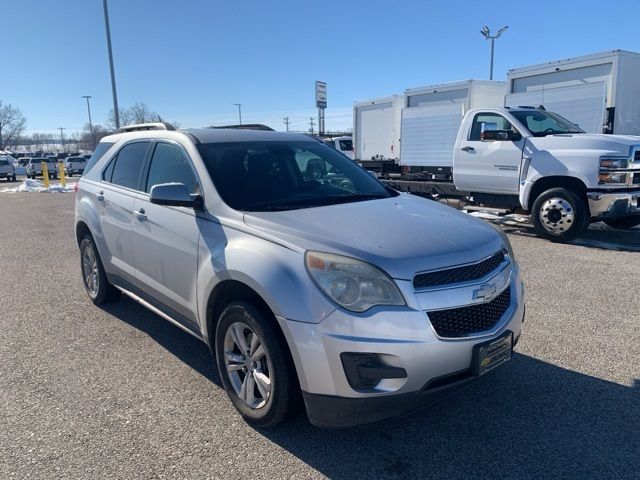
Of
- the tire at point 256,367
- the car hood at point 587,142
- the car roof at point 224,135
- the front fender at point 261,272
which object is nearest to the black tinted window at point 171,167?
the car roof at point 224,135

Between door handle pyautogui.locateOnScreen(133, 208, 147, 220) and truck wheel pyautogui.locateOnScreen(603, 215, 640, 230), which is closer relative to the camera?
door handle pyautogui.locateOnScreen(133, 208, 147, 220)

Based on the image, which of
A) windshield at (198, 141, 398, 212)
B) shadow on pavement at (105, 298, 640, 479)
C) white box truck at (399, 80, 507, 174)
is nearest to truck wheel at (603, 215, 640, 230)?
white box truck at (399, 80, 507, 174)

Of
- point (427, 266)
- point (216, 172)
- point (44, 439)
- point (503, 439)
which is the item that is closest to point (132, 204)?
point (216, 172)

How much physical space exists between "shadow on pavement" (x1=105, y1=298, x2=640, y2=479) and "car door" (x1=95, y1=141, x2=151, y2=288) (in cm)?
218

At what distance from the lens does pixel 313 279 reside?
261cm

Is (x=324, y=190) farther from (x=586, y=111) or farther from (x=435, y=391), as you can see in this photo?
(x=586, y=111)

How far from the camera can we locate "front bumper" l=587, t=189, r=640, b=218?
7.57 metres

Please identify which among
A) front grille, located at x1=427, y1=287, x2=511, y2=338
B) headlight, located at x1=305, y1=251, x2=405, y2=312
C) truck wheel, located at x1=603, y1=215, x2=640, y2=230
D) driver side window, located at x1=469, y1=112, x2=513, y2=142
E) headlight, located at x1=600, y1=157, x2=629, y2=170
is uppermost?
driver side window, located at x1=469, y1=112, x2=513, y2=142

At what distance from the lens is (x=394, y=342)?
2492 mm

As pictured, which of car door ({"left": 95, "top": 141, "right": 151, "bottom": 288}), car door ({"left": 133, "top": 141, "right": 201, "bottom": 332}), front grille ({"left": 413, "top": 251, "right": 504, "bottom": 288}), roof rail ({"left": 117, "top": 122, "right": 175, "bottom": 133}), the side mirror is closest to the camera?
front grille ({"left": 413, "top": 251, "right": 504, "bottom": 288})

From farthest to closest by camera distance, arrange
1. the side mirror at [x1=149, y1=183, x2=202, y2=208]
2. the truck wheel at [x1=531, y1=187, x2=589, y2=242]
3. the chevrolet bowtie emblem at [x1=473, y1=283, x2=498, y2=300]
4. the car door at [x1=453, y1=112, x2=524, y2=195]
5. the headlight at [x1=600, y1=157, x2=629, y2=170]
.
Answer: the car door at [x1=453, y1=112, x2=524, y2=195] < the truck wheel at [x1=531, y1=187, x2=589, y2=242] < the headlight at [x1=600, y1=157, x2=629, y2=170] < the side mirror at [x1=149, y1=183, x2=202, y2=208] < the chevrolet bowtie emblem at [x1=473, y1=283, x2=498, y2=300]

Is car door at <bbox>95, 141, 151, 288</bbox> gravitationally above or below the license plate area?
above

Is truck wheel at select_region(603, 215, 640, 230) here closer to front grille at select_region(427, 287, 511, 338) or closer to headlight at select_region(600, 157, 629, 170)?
headlight at select_region(600, 157, 629, 170)

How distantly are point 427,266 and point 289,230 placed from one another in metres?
0.78
